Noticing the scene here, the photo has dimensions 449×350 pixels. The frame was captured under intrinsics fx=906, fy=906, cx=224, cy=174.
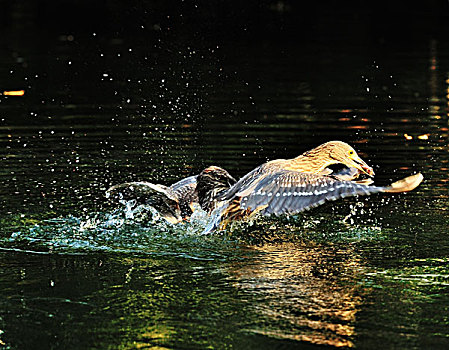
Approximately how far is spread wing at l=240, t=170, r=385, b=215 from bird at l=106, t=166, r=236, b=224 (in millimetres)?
705

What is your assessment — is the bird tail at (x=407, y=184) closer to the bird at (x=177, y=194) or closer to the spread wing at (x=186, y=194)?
the bird at (x=177, y=194)

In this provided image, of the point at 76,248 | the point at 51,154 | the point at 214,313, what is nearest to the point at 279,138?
the point at 51,154

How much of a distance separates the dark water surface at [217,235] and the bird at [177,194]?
193 millimetres

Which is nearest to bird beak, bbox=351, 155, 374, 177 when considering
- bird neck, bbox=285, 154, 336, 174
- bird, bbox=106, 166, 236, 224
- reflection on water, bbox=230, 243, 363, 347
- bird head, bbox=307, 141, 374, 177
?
bird head, bbox=307, 141, 374, 177

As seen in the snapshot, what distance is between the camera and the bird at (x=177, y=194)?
31.6 ft

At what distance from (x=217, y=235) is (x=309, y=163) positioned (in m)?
1.55

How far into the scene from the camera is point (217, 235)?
9.25m

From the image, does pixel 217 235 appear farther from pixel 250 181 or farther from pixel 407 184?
pixel 407 184

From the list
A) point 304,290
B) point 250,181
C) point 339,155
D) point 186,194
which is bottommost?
point 304,290

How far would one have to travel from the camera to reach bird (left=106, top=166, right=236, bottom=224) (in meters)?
9.62

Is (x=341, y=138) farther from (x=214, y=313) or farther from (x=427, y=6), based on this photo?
(x=427, y=6)

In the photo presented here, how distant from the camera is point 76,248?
8820mm

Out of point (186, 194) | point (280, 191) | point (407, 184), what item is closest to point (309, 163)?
point (280, 191)

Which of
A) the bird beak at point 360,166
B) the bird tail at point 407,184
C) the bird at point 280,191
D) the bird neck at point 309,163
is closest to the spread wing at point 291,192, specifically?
the bird at point 280,191
